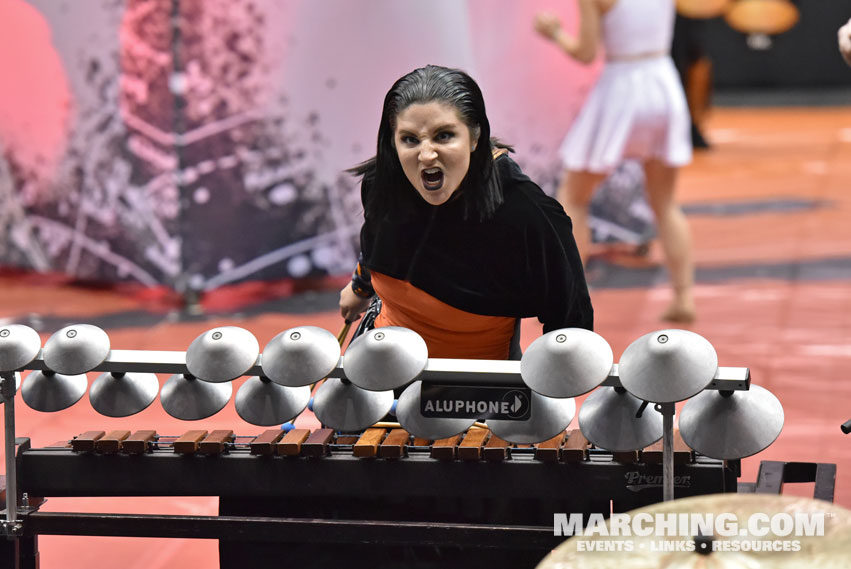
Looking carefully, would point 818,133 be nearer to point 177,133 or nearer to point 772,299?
point 772,299

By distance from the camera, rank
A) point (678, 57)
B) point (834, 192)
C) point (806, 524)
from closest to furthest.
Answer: point (806, 524) < point (834, 192) < point (678, 57)

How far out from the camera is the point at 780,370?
548 cm

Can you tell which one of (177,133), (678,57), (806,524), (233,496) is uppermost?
(678,57)

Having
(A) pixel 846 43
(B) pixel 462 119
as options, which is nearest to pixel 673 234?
(A) pixel 846 43

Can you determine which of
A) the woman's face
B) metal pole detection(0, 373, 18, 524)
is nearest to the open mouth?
the woman's face

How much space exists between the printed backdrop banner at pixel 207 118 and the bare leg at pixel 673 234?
1266mm

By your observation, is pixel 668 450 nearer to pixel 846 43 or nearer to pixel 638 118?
pixel 846 43

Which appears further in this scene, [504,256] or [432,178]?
[504,256]

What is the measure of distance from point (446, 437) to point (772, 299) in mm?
4583

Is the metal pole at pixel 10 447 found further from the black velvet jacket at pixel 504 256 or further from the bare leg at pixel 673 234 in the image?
the bare leg at pixel 673 234

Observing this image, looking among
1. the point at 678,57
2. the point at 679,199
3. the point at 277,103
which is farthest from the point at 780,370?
the point at 678,57

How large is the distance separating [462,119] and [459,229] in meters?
0.26

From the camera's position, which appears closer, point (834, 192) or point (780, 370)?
point (780, 370)

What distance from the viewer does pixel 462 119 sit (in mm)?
2707
